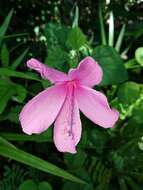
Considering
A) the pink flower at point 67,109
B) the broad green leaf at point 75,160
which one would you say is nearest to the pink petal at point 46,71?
the pink flower at point 67,109

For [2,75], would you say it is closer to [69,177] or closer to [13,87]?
[13,87]

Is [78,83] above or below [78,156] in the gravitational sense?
above

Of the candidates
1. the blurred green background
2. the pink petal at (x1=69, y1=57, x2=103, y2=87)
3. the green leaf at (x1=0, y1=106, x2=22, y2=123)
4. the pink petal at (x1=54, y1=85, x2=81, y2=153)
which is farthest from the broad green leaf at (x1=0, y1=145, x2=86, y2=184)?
the pink petal at (x1=69, y1=57, x2=103, y2=87)

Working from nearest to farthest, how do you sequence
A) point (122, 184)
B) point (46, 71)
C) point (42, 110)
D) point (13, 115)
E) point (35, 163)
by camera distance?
point (46, 71) < point (42, 110) < point (35, 163) < point (13, 115) < point (122, 184)

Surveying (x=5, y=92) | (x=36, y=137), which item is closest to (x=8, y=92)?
(x=5, y=92)

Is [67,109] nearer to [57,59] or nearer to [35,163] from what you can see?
[35,163]

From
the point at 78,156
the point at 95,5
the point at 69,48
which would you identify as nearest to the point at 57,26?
the point at 69,48

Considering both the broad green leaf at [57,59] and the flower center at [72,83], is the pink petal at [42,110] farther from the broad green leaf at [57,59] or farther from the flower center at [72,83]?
the broad green leaf at [57,59]
